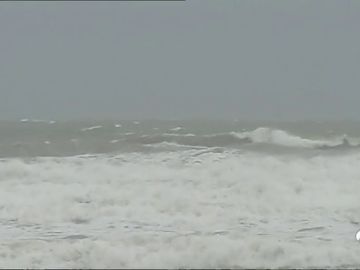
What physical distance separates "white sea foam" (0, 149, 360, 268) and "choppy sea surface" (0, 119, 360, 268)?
0.6 inches

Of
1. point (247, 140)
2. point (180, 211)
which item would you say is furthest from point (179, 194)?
point (247, 140)

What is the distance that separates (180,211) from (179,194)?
0.39 meters

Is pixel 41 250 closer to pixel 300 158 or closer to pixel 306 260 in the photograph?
pixel 306 260

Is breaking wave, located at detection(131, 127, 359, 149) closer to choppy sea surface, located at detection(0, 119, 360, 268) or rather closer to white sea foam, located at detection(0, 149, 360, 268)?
choppy sea surface, located at detection(0, 119, 360, 268)

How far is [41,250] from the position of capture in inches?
270

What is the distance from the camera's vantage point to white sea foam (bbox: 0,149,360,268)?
6.79 m

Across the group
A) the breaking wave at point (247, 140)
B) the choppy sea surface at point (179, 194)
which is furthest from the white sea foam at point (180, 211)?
the breaking wave at point (247, 140)

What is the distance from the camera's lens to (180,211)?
Answer: 800 centimetres

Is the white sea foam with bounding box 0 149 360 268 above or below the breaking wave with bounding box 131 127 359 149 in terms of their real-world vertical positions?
below

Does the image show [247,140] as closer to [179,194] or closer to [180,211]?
[179,194]

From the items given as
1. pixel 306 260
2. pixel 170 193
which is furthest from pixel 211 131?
pixel 306 260

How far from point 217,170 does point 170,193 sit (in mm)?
918

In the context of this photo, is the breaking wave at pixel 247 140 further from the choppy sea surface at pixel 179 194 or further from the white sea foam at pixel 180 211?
the white sea foam at pixel 180 211

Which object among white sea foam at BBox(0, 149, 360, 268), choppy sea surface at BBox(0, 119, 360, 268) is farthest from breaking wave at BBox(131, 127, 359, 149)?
white sea foam at BBox(0, 149, 360, 268)
